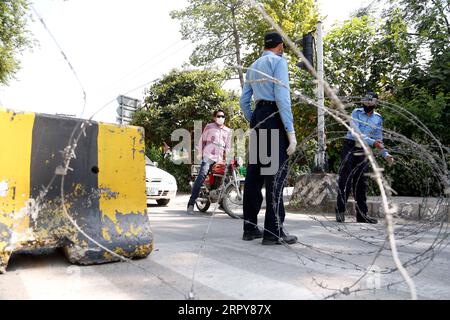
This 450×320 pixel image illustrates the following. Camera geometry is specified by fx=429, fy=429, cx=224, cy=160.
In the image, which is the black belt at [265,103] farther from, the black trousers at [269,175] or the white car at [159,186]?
the white car at [159,186]

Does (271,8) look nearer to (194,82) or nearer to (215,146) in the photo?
(194,82)

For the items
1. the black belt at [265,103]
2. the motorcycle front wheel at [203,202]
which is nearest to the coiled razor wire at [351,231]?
the black belt at [265,103]

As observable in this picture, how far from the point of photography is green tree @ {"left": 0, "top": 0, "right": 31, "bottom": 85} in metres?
18.4

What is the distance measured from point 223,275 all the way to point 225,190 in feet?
14.0

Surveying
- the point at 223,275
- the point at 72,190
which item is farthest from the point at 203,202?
the point at 223,275

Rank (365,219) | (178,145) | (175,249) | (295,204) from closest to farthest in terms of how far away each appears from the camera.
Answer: (175,249), (365,219), (295,204), (178,145)

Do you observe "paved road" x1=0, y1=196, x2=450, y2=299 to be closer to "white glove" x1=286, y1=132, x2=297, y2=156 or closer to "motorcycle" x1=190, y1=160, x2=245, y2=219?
"white glove" x1=286, y1=132, x2=297, y2=156

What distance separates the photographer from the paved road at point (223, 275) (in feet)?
7.72

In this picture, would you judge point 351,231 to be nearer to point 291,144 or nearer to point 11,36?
point 291,144

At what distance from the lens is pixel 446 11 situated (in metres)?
11.6

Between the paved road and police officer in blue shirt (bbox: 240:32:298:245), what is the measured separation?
0.79 feet

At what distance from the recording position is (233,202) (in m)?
7.06
